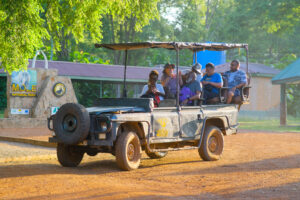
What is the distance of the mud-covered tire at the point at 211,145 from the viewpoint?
35.5 feet

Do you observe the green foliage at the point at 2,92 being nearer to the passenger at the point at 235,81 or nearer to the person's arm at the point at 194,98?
the passenger at the point at 235,81

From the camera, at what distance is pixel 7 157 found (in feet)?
35.1

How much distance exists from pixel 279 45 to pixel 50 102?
1700 inches

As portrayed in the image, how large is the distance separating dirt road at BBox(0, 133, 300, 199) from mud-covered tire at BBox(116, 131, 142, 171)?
18 cm

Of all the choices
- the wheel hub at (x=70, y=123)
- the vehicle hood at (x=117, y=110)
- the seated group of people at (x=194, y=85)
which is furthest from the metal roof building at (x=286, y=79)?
the wheel hub at (x=70, y=123)

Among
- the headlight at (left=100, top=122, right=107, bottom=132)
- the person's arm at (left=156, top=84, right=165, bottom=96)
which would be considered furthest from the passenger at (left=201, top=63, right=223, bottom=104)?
the headlight at (left=100, top=122, right=107, bottom=132)

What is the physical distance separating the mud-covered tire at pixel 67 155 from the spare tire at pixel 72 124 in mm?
477

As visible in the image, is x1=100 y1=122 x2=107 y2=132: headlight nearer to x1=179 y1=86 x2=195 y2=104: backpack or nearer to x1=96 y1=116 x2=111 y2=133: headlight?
x1=96 y1=116 x2=111 y2=133: headlight

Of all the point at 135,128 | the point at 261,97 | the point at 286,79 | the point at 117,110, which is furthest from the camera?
the point at 261,97

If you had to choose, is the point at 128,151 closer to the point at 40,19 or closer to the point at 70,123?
the point at 70,123

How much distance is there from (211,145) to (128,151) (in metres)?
2.64

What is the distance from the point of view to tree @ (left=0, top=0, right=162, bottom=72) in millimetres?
9734

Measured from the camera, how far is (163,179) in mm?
8266

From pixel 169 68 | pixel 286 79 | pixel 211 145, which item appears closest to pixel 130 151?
pixel 211 145
